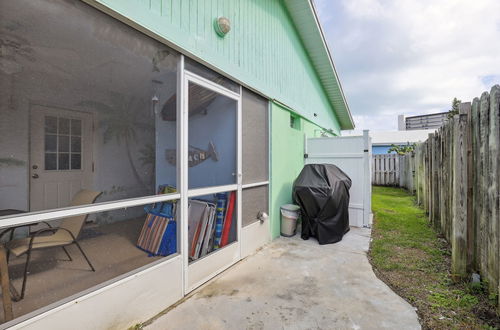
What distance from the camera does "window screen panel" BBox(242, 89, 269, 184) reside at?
3566 millimetres

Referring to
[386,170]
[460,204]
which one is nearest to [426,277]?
[460,204]

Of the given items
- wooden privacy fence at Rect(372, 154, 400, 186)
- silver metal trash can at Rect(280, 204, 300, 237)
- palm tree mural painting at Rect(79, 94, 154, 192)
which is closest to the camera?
palm tree mural painting at Rect(79, 94, 154, 192)

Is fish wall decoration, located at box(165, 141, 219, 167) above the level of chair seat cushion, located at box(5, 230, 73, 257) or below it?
above

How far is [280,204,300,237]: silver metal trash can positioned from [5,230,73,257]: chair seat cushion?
3416 millimetres

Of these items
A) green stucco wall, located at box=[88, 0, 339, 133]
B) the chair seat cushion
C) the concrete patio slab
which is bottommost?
the concrete patio slab

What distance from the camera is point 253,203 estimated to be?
149 inches

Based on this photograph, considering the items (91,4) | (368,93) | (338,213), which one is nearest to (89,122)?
(91,4)

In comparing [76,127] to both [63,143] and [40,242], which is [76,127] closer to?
[63,143]

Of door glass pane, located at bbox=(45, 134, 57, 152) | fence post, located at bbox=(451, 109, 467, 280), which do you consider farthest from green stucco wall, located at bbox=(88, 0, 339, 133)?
fence post, located at bbox=(451, 109, 467, 280)

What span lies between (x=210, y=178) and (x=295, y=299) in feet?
5.61

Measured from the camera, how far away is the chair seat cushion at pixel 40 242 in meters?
1.63

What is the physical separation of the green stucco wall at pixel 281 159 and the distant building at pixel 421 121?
2549 cm

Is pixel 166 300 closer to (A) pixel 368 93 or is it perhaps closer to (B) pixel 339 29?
(B) pixel 339 29

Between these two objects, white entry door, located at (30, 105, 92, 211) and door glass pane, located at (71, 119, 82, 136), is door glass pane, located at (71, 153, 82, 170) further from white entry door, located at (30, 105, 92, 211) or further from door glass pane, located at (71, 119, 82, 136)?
door glass pane, located at (71, 119, 82, 136)
